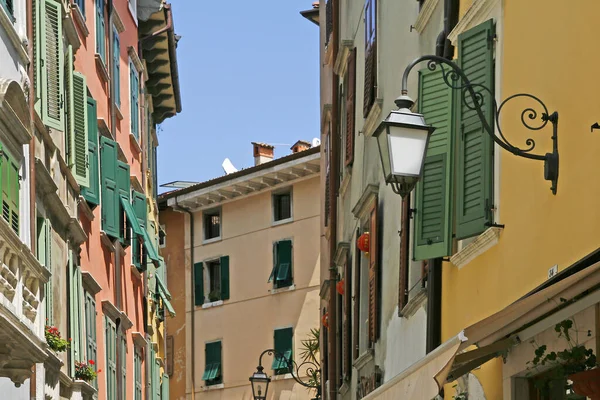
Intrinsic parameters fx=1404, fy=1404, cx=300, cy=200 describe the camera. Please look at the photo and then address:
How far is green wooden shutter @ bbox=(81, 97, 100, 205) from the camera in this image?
19938 mm

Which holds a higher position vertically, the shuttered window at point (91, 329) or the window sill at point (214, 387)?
the window sill at point (214, 387)

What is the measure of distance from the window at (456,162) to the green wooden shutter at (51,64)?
562cm

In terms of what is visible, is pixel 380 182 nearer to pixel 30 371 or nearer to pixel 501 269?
pixel 30 371

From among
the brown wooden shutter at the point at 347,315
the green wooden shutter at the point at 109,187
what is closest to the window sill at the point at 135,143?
the green wooden shutter at the point at 109,187

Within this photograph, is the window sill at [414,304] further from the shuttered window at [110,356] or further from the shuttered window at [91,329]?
the shuttered window at [110,356]

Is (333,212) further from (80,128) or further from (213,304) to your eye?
(213,304)

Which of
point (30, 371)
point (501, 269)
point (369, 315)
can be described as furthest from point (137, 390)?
point (501, 269)

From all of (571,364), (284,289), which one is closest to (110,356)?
(571,364)

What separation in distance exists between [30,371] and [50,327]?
207cm

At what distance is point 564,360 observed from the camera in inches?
331

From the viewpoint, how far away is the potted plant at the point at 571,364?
297 inches

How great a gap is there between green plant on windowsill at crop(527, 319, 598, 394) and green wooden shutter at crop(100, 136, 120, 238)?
13.2 m

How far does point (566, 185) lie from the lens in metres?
8.81

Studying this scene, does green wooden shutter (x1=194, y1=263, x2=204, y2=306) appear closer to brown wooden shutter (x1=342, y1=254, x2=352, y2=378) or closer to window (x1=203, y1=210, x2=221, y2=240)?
window (x1=203, y1=210, x2=221, y2=240)
